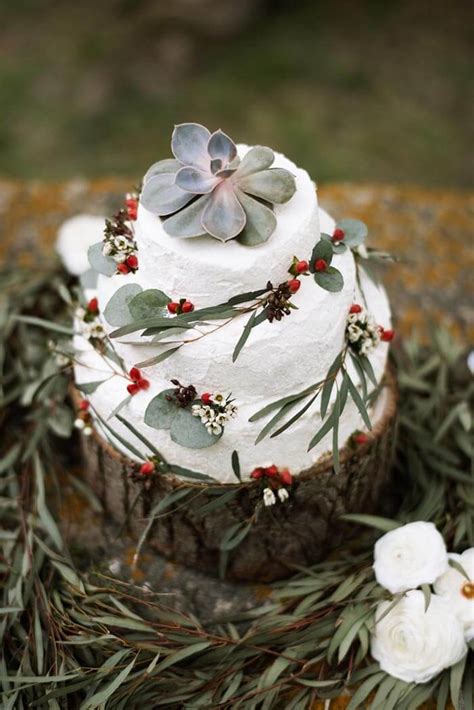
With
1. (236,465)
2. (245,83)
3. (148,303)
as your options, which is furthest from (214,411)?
(245,83)

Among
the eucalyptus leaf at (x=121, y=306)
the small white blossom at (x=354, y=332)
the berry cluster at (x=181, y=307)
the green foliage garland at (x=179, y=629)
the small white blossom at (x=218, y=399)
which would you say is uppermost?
the small white blossom at (x=354, y=332)

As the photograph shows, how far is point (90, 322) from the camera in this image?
6.06 feet

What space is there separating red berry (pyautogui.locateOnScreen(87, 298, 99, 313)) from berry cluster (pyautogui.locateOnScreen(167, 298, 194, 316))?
0.29 m

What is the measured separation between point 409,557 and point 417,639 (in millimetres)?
163

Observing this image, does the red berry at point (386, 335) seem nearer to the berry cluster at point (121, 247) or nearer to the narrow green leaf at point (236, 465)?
the narrow green leaf at point (236, 465)

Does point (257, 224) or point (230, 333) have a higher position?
point (257, 224)

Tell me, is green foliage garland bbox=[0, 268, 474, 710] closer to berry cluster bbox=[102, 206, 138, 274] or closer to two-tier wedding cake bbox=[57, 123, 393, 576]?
two-tier wedding cake bbox=[57, 123, 393, 576]

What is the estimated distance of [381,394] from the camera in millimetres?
1905

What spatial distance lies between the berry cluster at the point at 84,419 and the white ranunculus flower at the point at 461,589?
0.81 metres

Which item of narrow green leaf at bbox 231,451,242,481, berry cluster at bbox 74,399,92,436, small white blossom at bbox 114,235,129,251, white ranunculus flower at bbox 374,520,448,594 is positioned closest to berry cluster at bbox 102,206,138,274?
small white blossom at bbox 114,235,129,251

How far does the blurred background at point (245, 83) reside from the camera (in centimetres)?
401

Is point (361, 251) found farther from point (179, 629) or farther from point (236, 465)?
point (179, 629)

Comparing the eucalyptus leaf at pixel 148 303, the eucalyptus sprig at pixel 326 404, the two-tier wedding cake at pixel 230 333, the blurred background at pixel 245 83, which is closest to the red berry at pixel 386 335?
the two-tier wedding cake at pixel 230 333

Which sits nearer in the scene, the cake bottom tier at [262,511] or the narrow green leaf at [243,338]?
the narrow green leaf at [243,338]
